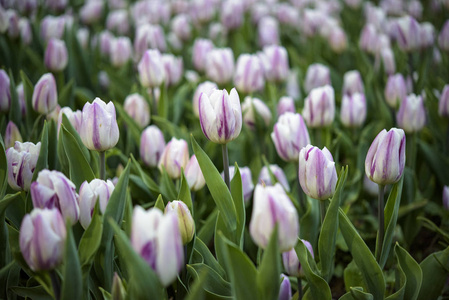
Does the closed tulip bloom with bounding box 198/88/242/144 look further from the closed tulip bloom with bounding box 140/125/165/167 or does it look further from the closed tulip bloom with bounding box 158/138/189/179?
the closed tulip bloom with bounding box 140/125/165/167

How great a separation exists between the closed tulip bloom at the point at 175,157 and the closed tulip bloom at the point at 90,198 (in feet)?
1.23

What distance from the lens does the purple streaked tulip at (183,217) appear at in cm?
100

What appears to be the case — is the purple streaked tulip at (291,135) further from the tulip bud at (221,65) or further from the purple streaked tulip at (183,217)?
the tulip bud at (221,65)

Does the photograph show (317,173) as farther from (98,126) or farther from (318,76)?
(318,76)

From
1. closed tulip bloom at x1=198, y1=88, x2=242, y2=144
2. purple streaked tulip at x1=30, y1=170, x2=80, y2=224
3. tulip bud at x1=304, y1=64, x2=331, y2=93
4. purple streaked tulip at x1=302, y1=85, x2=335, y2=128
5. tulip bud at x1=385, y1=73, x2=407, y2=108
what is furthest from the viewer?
tulip bud at x1=304, y1=64, x2=331, y2=93

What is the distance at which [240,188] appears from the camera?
110 centimetres

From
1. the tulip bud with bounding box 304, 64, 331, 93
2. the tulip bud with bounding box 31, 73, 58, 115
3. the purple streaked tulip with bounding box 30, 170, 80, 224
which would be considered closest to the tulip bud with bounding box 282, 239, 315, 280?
the purple streaked tulip with bounding box 30, 170, 80, 224

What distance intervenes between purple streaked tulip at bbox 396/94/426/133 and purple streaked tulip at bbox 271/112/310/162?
18.4 inches

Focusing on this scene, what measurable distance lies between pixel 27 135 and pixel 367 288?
3.95ft

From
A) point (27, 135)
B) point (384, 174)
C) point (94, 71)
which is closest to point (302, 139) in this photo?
point (384, 174)

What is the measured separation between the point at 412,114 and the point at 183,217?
1.01m

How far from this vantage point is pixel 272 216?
83 centimetres

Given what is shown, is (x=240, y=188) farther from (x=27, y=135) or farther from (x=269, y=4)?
(x=269, y=4)

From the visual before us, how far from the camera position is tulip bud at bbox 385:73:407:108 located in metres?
1.96
